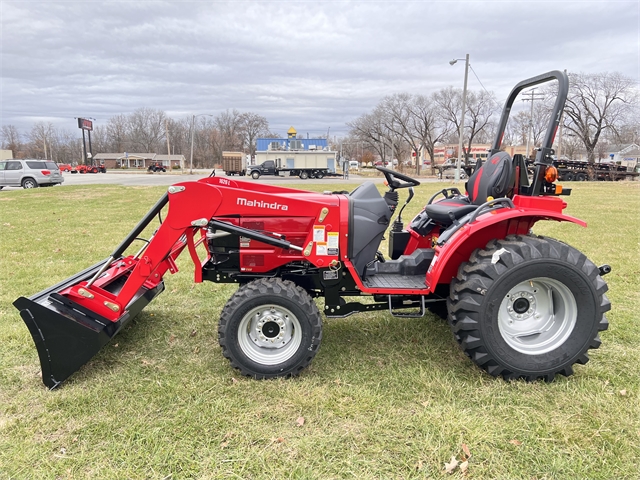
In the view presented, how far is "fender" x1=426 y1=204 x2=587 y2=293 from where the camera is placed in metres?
2.98

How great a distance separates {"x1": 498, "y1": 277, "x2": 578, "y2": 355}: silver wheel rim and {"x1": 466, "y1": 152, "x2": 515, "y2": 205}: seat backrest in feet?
2.58

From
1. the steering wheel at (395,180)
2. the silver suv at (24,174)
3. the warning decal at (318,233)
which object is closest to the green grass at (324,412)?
the warning decal at (318,233)

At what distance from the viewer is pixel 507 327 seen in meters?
3.18

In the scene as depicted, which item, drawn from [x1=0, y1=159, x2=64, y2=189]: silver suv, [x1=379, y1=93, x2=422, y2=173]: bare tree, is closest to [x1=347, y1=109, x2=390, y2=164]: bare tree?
[x1=379, y1=93, x2=422, y2=173]: bare tree

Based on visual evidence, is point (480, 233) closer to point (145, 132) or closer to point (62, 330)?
point (62, 330)

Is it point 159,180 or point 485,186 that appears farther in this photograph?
point 159,180

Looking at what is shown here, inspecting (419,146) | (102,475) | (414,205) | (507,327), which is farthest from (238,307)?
(419,146)

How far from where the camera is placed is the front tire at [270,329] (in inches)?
118

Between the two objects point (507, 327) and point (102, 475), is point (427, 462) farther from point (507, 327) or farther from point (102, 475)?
point (102, 475)

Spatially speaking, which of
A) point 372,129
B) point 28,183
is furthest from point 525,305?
point 372,129

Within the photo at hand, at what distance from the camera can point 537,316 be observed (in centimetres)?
321

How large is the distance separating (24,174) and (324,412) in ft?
78.4

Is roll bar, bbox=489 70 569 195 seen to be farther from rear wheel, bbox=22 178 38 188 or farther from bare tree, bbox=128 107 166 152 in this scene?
bare tree, bbox=128 107 166 152

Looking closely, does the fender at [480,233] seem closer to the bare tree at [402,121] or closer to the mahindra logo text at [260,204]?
the mahindra logo text at [260,204]
